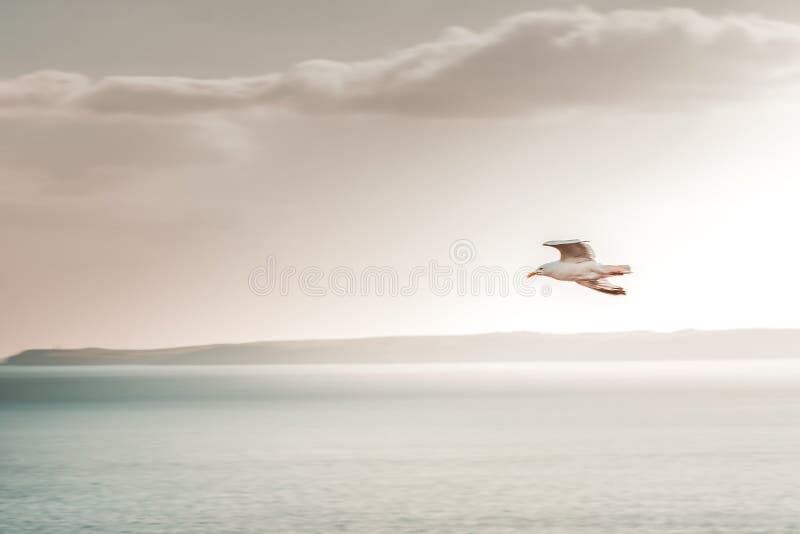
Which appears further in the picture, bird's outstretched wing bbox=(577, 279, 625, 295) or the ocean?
the ocean

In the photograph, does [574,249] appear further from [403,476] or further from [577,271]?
[403,476]

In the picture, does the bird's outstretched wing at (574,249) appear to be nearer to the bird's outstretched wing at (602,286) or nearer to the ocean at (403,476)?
the bird's outstretched wing at (602,286)

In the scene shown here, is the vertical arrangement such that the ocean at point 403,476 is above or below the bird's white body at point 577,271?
below

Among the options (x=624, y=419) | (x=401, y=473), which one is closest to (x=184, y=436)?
(x=401, y=473)

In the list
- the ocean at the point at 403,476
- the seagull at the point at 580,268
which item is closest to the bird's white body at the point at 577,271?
the seagull at the point at 580,268

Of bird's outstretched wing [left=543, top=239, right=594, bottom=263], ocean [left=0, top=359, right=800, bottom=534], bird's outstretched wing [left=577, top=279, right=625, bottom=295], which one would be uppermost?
bird's outstretched wing [left=543, top=239, right=594, bottom=263]

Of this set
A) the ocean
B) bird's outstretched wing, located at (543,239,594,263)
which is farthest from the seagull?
the ocean

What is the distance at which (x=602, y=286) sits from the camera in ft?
74.8

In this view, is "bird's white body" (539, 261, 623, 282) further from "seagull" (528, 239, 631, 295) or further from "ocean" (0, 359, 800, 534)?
"ocean" (0, 359, 800, 534)

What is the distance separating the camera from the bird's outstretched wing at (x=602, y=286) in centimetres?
2206

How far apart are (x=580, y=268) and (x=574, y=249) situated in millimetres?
763

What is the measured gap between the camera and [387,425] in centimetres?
14225

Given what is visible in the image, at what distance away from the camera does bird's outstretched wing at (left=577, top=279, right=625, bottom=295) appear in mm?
22062

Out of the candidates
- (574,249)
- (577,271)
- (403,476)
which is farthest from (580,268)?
(403,476)
